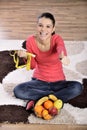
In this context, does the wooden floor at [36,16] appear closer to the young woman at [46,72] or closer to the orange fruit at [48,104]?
the young woman at [46,72]

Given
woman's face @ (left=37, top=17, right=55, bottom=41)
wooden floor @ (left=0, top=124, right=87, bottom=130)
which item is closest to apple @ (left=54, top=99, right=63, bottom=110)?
wooden floor @ (left=0, top=124, right=87, bottom=130)

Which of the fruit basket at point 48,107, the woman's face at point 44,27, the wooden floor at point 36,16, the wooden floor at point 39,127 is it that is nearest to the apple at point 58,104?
the fruit basket at point 48,107

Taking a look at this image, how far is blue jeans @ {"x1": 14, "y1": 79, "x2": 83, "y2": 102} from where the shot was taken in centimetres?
154

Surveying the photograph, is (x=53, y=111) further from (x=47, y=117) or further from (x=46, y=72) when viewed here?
(x=46, y=72)

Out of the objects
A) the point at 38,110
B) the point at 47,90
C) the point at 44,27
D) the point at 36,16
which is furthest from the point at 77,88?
the point at 36,16

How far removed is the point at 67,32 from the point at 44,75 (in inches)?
40.1

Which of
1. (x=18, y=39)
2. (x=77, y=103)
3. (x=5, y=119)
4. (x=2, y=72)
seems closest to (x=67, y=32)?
(x=18, y=39)

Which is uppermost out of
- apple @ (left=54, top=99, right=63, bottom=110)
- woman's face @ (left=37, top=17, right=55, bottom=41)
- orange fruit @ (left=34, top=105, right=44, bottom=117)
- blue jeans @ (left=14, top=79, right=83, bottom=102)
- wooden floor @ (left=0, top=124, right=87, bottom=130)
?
woman's face @ (left=37, top=17, right=55, bottom=41)

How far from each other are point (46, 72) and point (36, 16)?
1.44 m

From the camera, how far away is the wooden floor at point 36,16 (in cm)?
249

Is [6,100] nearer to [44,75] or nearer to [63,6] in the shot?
[44,75]

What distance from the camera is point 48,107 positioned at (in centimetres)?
143

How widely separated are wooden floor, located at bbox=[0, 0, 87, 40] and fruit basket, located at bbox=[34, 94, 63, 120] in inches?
39.2

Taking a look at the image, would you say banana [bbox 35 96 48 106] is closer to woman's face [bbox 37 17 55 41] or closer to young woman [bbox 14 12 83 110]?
young woman [bbox 14 12 83 110]
